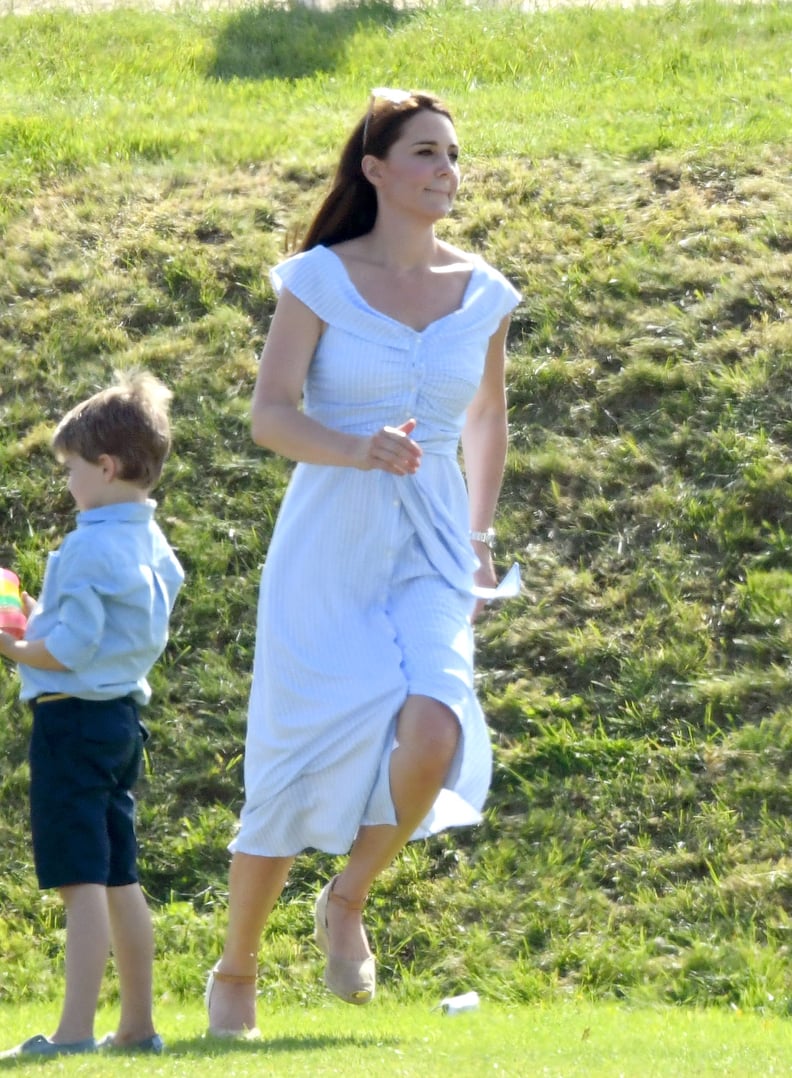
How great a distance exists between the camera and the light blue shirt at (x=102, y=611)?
160 inches

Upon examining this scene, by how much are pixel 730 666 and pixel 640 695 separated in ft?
1.16

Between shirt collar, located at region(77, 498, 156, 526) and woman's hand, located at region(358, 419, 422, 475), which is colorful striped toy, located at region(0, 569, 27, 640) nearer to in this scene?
shirt collar, located at region(77, 498, 156, 526)

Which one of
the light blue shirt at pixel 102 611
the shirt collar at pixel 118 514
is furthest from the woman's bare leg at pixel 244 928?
the shirt collar at pixel 118 514

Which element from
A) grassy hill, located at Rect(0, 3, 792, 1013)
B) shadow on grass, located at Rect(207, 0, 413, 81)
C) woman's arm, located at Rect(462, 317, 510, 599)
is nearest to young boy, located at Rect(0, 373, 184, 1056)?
woman's arm, located at Rect(462, 317, 510, 599)

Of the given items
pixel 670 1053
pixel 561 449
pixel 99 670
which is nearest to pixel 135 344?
pixel 561 449

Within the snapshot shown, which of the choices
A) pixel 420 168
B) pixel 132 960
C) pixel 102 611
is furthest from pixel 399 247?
pixel 132 960

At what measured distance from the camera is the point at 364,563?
4.21 m

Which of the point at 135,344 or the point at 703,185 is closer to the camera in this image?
the point at 135,344

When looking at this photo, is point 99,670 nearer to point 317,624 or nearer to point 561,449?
point 317,624

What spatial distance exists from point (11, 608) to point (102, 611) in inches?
12.6

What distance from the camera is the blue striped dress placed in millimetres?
4059

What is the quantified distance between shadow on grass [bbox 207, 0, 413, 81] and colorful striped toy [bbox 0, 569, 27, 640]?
716 centimetres

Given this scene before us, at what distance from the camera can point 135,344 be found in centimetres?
794

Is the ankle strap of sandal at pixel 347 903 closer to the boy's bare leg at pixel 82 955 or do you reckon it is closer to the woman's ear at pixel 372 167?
the boy's bare leg at pixel 82 955
